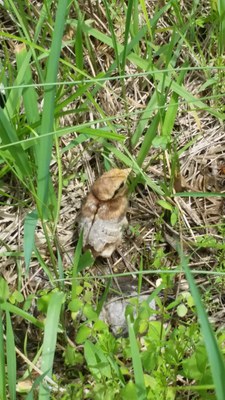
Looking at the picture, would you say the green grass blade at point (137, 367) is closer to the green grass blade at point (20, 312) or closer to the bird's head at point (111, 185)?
the green grass blade at point (20, 312)

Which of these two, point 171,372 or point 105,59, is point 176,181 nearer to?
point 105,59

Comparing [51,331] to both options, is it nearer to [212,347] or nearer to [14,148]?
[14,148]

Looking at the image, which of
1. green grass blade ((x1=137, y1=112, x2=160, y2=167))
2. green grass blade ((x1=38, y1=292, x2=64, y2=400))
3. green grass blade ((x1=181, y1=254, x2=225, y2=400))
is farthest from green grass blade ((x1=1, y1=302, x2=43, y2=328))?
green grass blade ((x1=181, y1=254, x2=225, y2=400))

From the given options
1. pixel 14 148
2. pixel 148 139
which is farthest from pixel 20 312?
pixel 148 139

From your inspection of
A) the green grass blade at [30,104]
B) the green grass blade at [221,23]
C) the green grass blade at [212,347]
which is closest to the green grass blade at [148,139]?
the green grass blade at [30,104]

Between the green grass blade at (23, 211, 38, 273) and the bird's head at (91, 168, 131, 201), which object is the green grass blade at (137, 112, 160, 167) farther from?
the green grass blade at (23, 211, 38, 273)
